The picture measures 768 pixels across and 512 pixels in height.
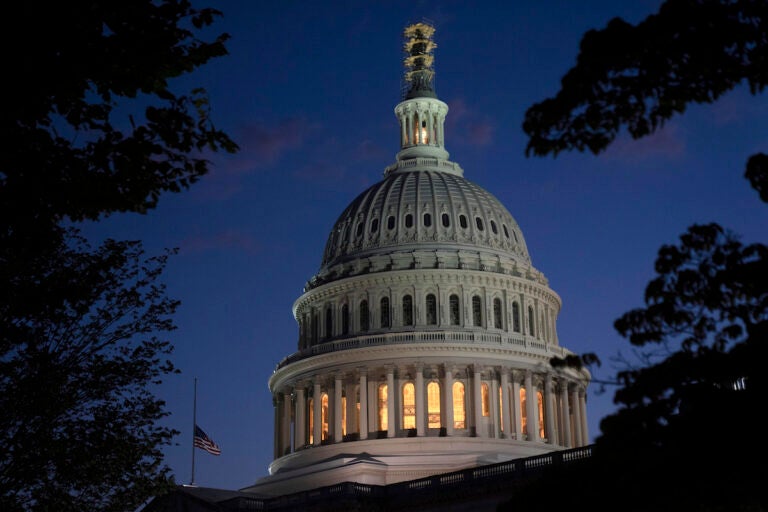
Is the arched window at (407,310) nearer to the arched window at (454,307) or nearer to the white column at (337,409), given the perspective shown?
the arched window at (454,307)

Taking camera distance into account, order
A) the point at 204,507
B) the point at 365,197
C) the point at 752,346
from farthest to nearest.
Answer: the point at 365,197, the point at 204,507, the point at 752,346

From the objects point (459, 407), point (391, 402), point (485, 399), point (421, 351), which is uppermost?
point (421, 351)

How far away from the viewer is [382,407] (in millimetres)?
103062

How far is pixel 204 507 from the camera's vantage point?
81125mm

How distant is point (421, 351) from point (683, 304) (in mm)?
74993

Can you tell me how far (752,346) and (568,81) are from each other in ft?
23.4

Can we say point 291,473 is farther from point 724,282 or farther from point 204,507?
point 724,282

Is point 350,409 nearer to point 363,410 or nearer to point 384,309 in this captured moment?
point 363,410

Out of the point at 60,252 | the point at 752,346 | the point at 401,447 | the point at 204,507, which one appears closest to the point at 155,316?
the point at 60,252

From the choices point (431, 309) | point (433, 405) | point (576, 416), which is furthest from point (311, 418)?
point (576, 416)

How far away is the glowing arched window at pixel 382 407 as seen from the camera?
336 feet

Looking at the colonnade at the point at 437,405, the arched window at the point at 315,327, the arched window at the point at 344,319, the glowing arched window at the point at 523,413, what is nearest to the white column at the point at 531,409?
the colonnade at the point at 437,405

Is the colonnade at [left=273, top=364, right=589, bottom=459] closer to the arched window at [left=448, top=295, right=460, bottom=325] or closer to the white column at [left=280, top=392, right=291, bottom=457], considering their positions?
the white column at [left=280, top=392, right=291, bottom=457]

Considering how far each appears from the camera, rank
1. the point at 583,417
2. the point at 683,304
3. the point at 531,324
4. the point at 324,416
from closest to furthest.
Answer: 1. the point at 683,304
2. the point at 324,416
3. the point at 531,324
4. the point at 583,417
